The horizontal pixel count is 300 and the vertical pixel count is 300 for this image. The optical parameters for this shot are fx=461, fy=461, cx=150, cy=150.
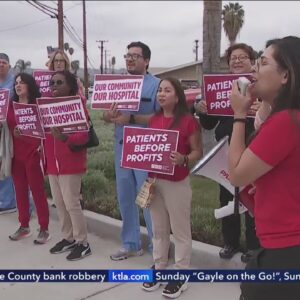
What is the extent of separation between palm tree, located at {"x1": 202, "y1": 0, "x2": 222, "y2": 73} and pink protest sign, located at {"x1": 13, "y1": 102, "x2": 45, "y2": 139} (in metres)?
3.20

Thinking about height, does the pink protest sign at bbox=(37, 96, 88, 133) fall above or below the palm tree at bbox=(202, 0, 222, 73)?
below

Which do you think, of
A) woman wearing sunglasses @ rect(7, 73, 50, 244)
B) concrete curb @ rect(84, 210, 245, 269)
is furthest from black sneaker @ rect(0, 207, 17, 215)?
concrete curb @ rect(84, 210, 245, 269)

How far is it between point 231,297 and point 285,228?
1.97m

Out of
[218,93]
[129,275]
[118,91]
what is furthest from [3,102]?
[129,275]

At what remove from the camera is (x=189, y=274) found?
2.55 m

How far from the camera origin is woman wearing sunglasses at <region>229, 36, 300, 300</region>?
5.90 ft

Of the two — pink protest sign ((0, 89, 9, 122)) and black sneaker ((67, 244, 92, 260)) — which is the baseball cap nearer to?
pink protest sign ((0, 89, 9, 122))

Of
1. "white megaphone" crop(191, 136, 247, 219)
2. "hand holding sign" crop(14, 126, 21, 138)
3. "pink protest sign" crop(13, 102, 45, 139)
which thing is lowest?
"white megaphone" crop(191, 136, 247, 219)

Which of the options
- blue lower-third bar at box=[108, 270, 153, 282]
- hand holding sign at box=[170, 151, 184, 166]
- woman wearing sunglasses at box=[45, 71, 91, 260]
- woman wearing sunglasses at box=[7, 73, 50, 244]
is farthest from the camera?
woman wearing sunglasses at box=[7, 73, 50, 244]

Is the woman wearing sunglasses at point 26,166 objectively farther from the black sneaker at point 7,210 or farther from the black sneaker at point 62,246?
the black sneaker at point 7,210

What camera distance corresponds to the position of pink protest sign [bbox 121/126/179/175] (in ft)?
11.6

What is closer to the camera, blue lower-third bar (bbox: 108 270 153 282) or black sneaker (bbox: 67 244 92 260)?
blue lower-third bar (bbox: 108 270 153 282)

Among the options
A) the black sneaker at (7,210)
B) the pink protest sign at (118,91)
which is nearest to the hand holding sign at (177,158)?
the pink protest sign at (118,91)

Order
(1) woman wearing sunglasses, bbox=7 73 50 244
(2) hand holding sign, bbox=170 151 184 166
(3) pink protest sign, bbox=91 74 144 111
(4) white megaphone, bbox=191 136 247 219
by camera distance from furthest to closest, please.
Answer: (1) woman wearing sunglasses, bbox=7 73 50 244
(3) pink protest sign, bbox=91 74 144 111
(2) hand holding sign, bbox=170 151 184 166
(4) white megaphone, bbox=191 136 247 219
